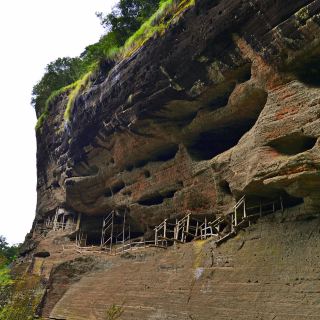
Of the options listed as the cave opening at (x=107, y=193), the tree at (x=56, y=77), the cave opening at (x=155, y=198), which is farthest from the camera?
the tree at (x=56, y=77)

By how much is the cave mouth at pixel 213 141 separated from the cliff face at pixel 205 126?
2.0 inches

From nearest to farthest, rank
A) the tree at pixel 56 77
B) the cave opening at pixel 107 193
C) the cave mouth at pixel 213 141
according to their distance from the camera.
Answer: the cave mouth at pixel 213 141 < the cave opening at pixel 107 193 < the tree at pixel 56 77

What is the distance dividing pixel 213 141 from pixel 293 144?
608 centimetres

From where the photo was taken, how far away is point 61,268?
16.5 m

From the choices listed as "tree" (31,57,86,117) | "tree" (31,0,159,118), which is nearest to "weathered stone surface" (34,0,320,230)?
"tree" (31,0,159,118)

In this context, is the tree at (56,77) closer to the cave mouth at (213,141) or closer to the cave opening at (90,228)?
the cave opening at (90,228)

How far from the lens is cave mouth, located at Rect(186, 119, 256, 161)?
15578 mm

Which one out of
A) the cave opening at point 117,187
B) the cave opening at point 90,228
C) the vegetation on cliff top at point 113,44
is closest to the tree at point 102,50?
the vegetation on cliff top at point 113,44

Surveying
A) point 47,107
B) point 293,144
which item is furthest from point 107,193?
point 293,144

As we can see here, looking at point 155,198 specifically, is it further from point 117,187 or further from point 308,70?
point 308,70

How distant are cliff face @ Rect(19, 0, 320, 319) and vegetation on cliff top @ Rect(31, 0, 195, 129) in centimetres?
A: 89

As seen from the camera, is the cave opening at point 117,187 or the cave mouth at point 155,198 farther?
the cave opening at point 117,187

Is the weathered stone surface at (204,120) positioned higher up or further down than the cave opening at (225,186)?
higher up

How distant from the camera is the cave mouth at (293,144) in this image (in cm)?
1040
